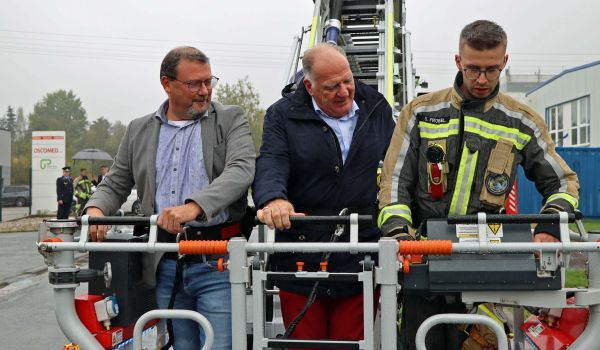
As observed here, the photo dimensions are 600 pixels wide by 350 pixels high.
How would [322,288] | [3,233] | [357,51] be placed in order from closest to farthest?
[322,288] → [357,51] → [3,233]

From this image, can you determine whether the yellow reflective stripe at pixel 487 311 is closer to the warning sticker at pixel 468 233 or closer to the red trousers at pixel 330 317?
the warning sticker at pixel 468 233

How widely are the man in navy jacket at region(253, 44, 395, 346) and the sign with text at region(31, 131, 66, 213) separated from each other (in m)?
24.7

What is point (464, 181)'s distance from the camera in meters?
2.74

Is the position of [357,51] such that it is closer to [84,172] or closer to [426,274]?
[426,274]

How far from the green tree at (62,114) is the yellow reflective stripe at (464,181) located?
87.0 meters

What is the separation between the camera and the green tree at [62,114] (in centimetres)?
8531

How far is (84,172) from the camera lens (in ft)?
66.2

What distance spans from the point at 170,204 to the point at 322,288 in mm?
867

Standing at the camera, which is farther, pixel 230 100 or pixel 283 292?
pixel 230 100

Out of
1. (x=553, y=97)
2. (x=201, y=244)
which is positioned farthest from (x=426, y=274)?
Result: (x=553, y=97)

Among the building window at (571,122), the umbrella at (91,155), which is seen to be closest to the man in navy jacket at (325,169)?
the umbrella at (91,155)

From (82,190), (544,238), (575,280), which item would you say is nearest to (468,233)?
(544,238)

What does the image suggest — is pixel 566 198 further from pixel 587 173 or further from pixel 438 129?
pixel 587 173

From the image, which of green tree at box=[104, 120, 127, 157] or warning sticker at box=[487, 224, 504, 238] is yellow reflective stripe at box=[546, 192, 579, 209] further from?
green tree at box=[104, 120, 127, 157]
